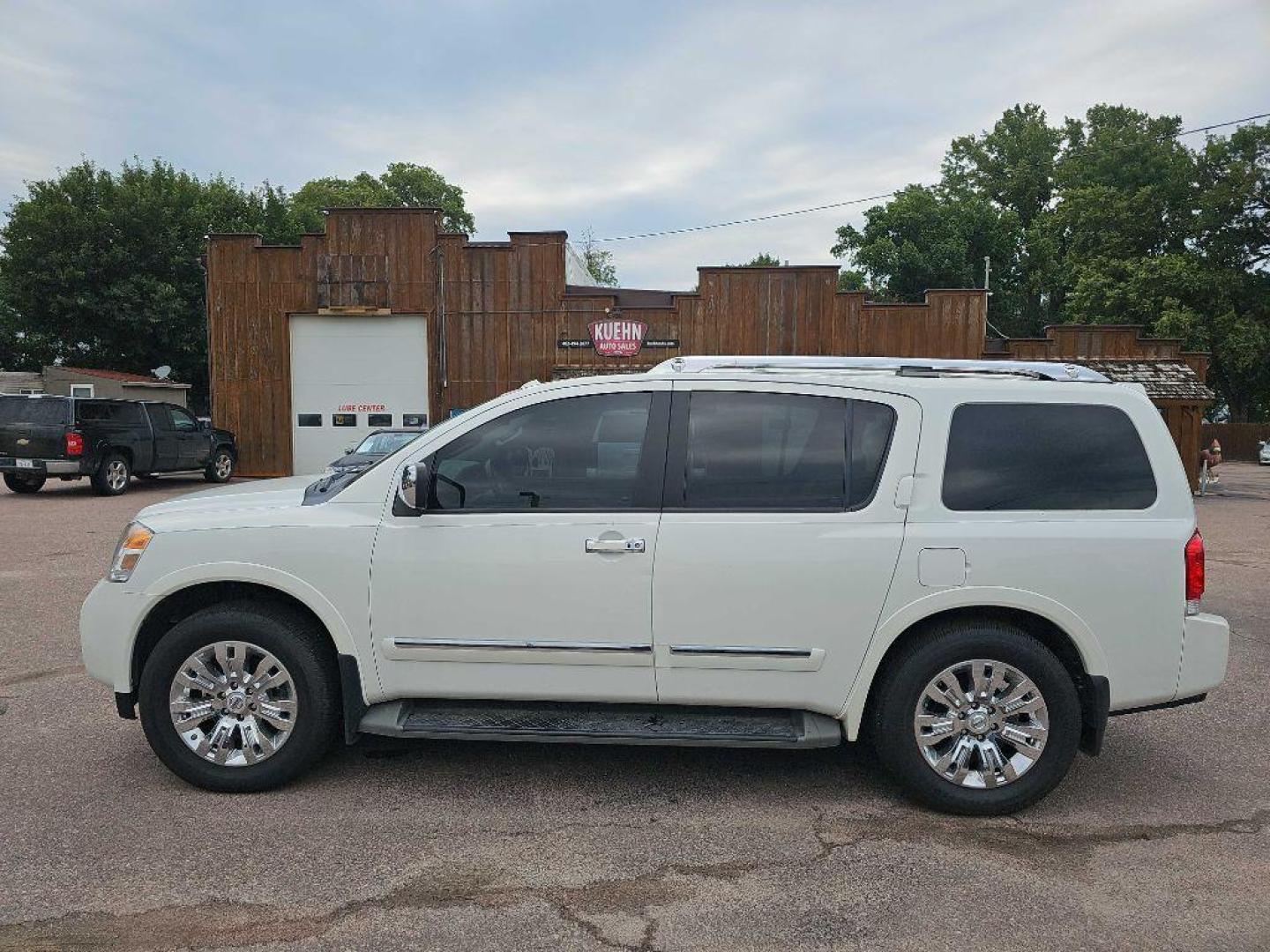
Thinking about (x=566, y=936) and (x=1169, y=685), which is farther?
(x=1169, y=685)

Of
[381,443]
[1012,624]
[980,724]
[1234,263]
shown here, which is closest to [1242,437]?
[1234,263]

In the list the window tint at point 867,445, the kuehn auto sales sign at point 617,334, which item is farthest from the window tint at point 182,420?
the window tint at point 867,445

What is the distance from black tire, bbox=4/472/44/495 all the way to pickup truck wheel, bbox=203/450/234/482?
3231 mm

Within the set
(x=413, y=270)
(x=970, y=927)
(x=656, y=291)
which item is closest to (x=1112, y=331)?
(x=656, y=291)

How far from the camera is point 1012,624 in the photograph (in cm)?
382

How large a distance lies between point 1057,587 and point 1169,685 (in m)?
0.66

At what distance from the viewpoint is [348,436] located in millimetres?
21594

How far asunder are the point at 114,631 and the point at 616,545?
2284 millimetres

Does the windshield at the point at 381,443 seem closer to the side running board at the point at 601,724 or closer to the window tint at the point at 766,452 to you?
the side running board at the point at 601,724

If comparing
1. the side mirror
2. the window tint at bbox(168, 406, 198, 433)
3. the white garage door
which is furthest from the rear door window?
the white garage door

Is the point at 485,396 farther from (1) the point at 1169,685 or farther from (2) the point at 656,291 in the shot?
(1) the point at 1169,685

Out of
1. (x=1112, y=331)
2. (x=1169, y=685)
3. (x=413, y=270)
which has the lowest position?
(x=1169, y=685)

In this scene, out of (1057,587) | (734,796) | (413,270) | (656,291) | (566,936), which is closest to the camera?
(566,936)

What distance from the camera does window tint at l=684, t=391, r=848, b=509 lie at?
3834 mm
